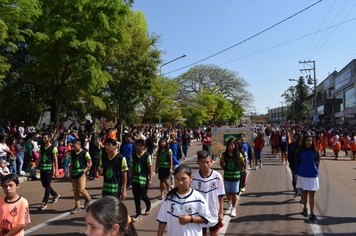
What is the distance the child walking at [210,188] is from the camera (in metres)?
3.96

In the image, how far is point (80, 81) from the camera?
14531 millimetres

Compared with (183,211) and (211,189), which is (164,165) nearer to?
(211,189)

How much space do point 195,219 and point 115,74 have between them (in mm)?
16697

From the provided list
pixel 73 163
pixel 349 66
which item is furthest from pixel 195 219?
pixel 349 66

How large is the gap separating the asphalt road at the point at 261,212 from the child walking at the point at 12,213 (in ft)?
6.52

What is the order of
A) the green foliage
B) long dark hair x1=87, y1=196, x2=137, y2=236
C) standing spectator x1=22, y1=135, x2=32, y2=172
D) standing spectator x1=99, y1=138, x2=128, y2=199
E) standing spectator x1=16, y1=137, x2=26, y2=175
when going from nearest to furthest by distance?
1. long dark hair x1=87, y1=196, x2=137, y2=236
2. standing spectator x1=99, y1=138, x2=128, y2=199
3. standing spectator x1=16, y1=137, x2=26, y2=175
4. standing spectator x1=22, y1=135, x2=32, y2=172
5. the green foliage

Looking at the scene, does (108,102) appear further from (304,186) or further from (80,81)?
Result: (304,186)

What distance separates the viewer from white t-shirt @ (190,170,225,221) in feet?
13.0

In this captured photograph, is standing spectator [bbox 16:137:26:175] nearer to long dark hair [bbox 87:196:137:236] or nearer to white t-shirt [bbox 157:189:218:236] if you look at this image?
white t-shirt [bbox 157:189:218:236]

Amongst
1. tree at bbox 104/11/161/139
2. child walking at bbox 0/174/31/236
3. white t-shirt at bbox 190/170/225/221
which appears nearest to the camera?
child walking at bbox 0/174/31/236

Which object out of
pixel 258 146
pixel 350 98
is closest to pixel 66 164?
pixel 258 146

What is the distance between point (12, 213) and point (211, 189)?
8.50ft

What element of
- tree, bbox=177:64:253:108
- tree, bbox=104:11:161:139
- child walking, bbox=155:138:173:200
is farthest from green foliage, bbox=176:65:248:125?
child walking, bbox=155:138:173:200

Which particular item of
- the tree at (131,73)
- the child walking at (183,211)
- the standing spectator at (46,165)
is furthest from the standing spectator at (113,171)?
the tree at (131,73)
